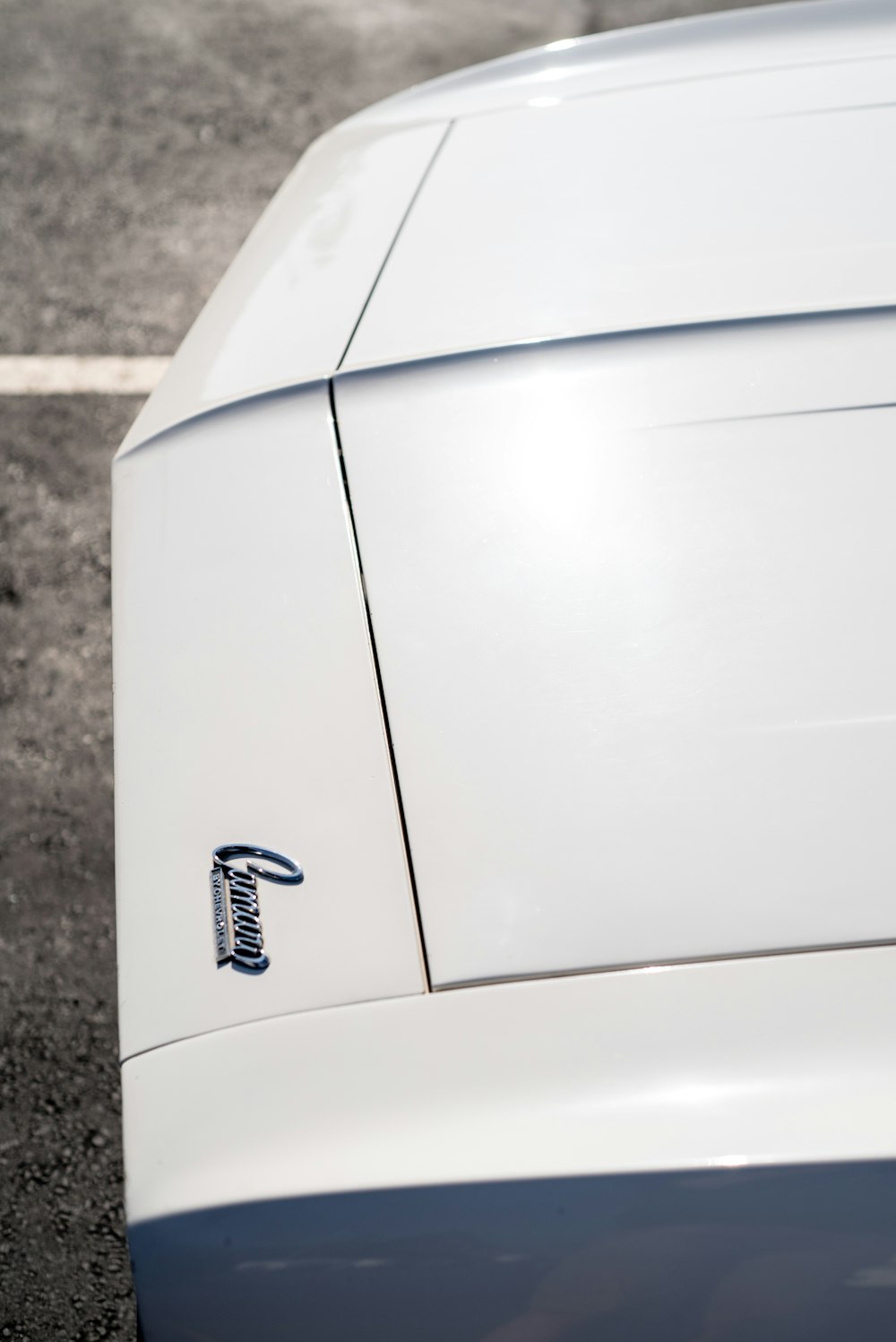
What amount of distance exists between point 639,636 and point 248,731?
0.50 metres

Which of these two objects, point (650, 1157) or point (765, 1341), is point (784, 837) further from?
point (765, 1341)

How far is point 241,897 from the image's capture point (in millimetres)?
1324

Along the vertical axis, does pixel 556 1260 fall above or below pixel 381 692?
below

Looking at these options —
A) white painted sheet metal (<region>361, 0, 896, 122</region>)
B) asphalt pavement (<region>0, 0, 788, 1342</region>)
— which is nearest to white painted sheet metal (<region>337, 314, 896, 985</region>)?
white painted sheet metal (<region>361, 0, 896, 122</region>)

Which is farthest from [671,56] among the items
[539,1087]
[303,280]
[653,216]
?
[539,1087]

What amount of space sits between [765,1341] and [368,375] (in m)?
1.31

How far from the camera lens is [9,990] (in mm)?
2471

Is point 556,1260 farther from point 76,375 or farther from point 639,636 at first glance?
point 76,375

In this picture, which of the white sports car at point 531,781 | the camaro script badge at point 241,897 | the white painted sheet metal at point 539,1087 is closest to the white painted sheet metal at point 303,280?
the white sports car at point 531,781

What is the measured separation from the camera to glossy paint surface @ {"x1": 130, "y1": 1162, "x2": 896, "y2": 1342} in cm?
112

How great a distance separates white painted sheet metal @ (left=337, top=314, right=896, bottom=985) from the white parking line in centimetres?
227

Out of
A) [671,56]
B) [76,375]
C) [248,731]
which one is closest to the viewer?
[248,731]

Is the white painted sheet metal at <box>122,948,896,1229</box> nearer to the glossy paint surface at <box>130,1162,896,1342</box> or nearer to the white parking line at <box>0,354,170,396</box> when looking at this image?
the glossy paint surface at <box>130,1162,896,1342</box>

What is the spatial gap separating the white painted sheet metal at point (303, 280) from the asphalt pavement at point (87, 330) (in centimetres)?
123
